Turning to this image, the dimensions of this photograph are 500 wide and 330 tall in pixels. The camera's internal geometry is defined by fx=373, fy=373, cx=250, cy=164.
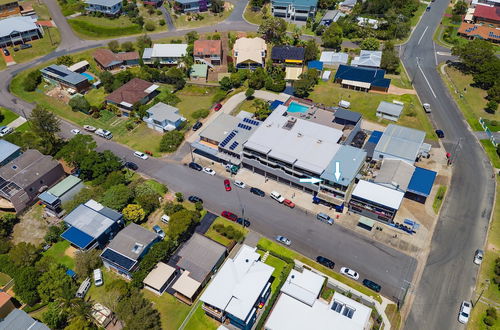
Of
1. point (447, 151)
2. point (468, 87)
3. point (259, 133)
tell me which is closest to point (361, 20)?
point (468, 87)

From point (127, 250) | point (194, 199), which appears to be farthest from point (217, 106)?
point (127, 250)

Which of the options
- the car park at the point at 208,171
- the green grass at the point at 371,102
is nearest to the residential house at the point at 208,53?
the green grass at the point at 371,102

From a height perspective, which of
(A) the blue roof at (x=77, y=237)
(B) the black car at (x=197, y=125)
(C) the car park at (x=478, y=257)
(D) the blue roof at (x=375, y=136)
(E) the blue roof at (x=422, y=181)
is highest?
(D) the blue roof at (x=375, y=136)

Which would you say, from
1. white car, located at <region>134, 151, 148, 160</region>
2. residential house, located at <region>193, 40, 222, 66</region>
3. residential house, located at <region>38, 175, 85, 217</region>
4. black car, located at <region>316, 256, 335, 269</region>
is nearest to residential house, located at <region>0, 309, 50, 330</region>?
residential house, located at <region>38, 175, 85, 217</region>

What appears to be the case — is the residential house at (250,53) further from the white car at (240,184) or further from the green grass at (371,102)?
the white car at (240,184)

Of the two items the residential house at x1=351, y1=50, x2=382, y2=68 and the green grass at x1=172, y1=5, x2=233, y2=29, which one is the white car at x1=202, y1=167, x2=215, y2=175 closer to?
the residential house at x1=351, y1=50, x2=382, y2=68

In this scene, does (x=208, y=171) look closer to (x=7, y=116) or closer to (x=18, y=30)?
(x=7, y=116)
